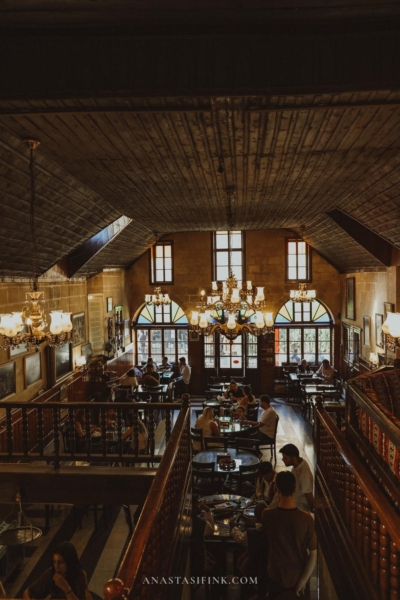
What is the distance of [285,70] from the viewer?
3.80m

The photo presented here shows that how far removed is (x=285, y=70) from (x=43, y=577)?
15.9 feet

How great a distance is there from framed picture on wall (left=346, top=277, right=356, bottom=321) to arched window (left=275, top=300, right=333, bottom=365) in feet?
5.16

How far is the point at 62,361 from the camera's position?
11.7 metres

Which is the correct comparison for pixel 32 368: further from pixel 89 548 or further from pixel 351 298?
pixel 351 298

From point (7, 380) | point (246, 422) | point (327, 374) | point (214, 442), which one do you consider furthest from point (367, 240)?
point (7, 380)

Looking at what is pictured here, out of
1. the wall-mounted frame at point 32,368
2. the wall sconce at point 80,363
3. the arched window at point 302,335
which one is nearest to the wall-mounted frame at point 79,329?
the wall sconce at point 80,363

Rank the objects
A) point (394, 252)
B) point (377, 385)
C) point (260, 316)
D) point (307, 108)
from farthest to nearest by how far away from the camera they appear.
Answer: point (394, 252), point (260, 316), point (377, 385), point (307, 108)

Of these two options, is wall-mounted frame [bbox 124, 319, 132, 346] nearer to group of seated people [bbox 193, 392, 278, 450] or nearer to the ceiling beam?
group of seated people [bbox 193, 392, 278, 450]

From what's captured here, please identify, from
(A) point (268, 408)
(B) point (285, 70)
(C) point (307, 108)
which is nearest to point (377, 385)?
(C) point (307, 108)

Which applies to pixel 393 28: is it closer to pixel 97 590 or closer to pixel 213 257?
pixel 97 590

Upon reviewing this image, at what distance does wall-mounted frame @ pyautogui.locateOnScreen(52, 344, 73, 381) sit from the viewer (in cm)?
1124

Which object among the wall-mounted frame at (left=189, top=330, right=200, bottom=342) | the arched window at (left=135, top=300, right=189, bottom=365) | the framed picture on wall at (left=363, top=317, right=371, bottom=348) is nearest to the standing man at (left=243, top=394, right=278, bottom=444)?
the framed picture on wall at (left=363, top=317, right=371, bottom=348)

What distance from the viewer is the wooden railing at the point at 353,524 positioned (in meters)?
2.63

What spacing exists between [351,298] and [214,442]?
7890 millimetres
